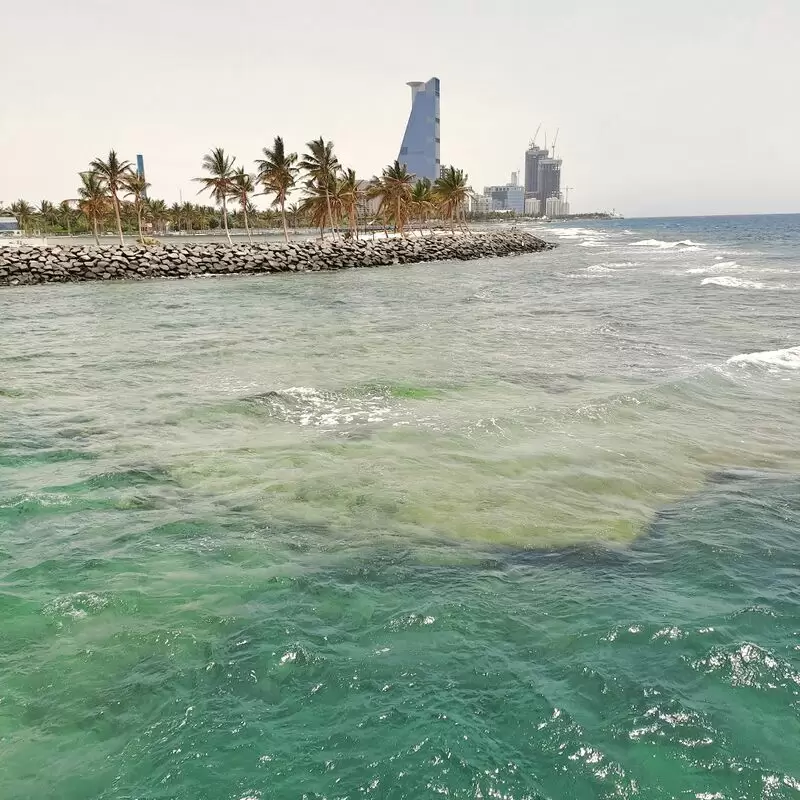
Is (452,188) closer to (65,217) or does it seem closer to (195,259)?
(195,259)

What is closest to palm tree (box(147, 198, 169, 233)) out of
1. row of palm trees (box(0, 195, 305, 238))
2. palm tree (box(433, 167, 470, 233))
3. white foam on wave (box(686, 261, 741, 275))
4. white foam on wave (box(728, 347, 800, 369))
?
row of palm trees (box(0, 195, 305, 238))

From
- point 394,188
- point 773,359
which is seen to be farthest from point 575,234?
point 773,359

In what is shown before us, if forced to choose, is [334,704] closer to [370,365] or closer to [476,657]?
[476,657]

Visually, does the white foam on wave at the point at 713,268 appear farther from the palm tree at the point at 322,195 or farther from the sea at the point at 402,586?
the palm tree at the point at 322,195

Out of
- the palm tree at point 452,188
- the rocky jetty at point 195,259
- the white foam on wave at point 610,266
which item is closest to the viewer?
the rocky jetty at point 195,259

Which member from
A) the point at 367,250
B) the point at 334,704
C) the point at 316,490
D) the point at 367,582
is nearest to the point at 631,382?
the point at 316,490

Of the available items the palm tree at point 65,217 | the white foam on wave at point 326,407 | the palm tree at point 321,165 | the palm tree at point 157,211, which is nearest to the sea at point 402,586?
the white foam on wave at point 326,407
